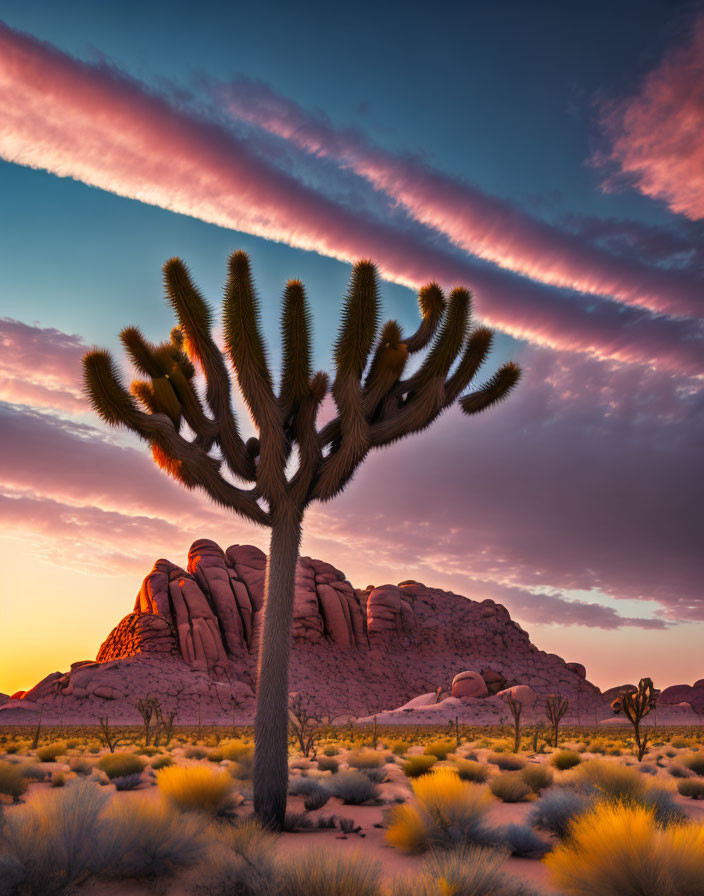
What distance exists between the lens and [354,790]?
10359 millimetres

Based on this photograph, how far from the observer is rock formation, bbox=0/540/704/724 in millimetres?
59062

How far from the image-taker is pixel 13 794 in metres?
10.9

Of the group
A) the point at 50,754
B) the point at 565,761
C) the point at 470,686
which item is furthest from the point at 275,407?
the point at 470,686

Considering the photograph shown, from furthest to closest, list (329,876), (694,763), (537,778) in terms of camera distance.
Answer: (694,763) → (537,778) → (329,876)

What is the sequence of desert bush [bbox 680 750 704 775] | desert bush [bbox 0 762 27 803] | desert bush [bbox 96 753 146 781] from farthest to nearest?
desert bush [bbox 680 750 704 775]
desert bush [bbox 96 753 146 781]
desert bush [bbox 0 762 27 803]

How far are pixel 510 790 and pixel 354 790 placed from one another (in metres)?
2.69

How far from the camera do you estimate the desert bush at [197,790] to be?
8.49 metres

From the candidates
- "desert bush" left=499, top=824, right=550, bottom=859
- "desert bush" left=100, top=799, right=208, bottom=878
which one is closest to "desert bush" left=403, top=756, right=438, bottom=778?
"desert bush" left=499, top=824, right=550, bottom=859

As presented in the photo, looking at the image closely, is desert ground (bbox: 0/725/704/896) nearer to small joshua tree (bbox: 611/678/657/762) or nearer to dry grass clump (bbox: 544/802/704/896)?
dry grass clump (bbox: 544/802/704/896)

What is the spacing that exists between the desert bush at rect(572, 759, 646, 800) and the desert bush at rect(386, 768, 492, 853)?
265 cm

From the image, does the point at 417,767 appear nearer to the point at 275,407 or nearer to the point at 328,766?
the point at 328,766

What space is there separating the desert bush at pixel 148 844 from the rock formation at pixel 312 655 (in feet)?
168

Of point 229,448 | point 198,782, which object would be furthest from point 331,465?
point 198,782

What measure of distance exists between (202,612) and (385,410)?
62.2 meters
